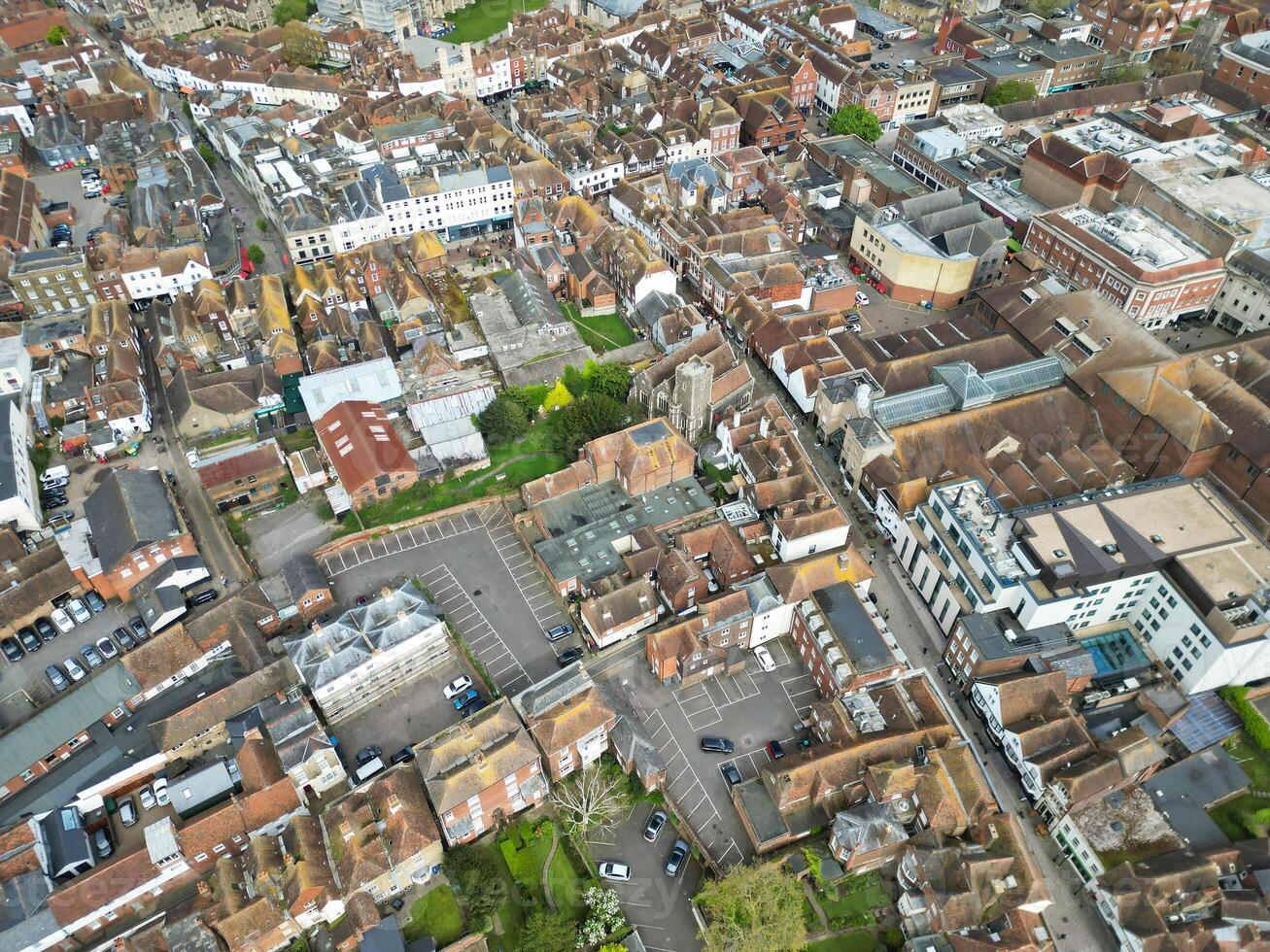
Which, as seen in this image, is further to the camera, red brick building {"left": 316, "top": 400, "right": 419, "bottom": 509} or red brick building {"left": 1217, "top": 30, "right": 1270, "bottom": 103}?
red brick building {"left": 1217, "top": 30, "right": 1270, "bottom": 103}

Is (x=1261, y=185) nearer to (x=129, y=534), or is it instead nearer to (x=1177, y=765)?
(x=1177, y=765)

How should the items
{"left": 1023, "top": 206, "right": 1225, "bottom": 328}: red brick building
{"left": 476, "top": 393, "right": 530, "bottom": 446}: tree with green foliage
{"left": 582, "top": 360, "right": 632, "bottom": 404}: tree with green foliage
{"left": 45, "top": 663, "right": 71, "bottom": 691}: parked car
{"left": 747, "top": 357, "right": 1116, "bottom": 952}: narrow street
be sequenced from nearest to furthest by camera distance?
1. {"left": 747, "top": 357, "right": 1116, "bottom": 952}: narrow street
2. {"left": 45, "top": 663, "right": 71, "bottom": 691}: parked car
3. {"left": 476, "top": 393, "right": 530, "bottom": 446}: tree with green foliage
4. {"left": 582, "top": 360, "right": 632, "bottom": 404}: tree with green foliage
5. {"left": 1023, "top": 206, "right": 1225, "bottom": 328}: red brick building

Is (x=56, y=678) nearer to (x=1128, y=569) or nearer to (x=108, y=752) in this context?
(x=108, y=752)

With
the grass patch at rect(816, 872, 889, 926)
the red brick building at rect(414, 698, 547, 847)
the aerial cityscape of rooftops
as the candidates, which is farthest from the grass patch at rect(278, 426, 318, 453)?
the grass patch at rect(816, 872, 889, 926)

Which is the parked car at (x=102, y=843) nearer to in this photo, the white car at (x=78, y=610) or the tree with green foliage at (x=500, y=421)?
the white car at (x=78, y=610)

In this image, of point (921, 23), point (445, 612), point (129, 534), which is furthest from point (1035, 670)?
point (921, 23)

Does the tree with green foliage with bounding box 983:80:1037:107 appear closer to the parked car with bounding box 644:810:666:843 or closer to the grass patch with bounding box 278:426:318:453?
the grass patch with bounding box 278:426:318:453

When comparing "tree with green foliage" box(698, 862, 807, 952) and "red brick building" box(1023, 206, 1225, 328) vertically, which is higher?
"red brick building" box(1023, 206, 1225, 328)
